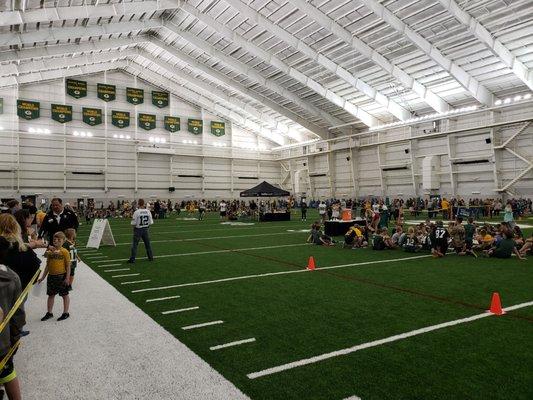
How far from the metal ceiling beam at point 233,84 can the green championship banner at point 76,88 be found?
32.4ft

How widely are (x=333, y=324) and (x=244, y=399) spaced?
2250mm

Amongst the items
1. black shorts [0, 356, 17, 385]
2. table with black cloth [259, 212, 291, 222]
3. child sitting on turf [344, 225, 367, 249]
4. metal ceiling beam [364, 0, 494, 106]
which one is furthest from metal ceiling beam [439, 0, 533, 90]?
black shorts [0, 356, 17, 385]

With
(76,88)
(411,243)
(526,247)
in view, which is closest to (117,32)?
(76,88)

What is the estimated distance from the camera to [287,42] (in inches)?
991

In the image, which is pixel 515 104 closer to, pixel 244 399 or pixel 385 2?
pixel 385 2

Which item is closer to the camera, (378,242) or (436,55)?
(378,242)

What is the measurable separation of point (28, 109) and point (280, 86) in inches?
917

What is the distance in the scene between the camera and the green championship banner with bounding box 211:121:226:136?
44938 mm

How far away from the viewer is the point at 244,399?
127 inches

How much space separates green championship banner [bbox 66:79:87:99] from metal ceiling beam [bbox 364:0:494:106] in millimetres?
28093

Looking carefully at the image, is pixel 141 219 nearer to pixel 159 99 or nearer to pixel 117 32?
pixel 117 32

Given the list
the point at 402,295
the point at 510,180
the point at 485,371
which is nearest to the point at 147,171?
the point at 510,180

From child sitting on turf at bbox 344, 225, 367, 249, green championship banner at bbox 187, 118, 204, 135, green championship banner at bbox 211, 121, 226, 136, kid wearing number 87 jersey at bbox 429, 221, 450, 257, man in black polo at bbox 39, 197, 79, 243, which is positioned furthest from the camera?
green championship banner at bbox 211, 121, 226, 136

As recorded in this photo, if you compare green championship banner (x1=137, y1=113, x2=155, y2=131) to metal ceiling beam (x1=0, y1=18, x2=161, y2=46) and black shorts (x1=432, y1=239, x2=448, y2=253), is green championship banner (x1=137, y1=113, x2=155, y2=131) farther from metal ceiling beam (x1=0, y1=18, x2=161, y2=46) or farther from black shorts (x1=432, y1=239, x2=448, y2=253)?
black shorts (x1=432, y1=239, x2=448, y2=253)
